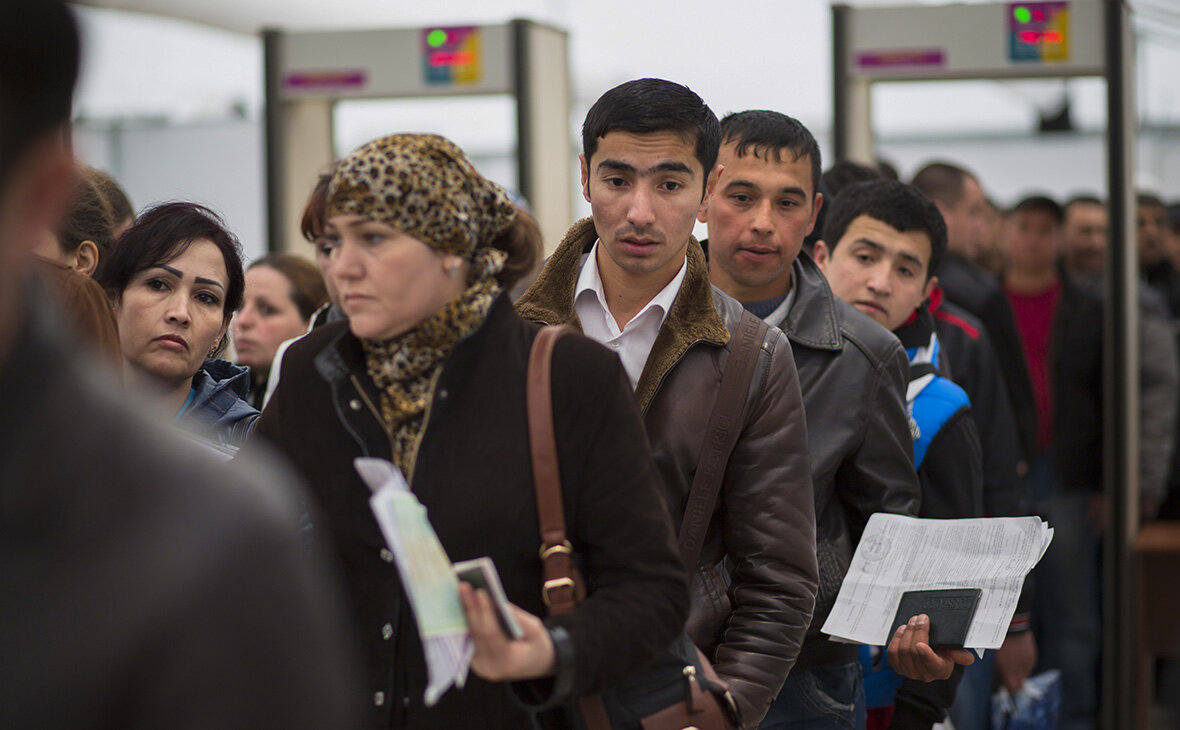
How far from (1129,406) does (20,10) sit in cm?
488

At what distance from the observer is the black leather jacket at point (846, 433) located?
2.64 meters

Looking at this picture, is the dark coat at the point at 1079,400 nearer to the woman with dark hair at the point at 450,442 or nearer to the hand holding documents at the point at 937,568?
the hand holding documents at the point at 937,568

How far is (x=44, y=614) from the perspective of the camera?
0.76 metres

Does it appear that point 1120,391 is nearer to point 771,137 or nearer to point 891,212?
point 891,212

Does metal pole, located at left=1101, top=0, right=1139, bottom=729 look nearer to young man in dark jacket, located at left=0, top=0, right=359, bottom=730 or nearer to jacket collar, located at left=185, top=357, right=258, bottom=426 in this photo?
jacket collar, located at left=185, top=357, right=258, bottom=426

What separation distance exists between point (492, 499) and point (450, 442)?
0.29ft

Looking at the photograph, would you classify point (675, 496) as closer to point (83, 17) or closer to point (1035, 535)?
point (1035, 535)

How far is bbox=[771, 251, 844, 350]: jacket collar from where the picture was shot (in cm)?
271

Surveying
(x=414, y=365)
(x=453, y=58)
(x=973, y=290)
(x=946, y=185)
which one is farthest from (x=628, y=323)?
(x=453, y=58)

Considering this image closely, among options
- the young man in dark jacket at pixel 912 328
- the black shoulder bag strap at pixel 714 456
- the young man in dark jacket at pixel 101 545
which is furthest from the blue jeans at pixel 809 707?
the young man in dark jacket at pixel 101 545

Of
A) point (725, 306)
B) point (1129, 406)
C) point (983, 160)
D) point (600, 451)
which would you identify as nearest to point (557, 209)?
point (1129, 406)

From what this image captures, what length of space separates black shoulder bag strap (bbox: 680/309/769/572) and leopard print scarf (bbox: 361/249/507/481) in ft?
1.93

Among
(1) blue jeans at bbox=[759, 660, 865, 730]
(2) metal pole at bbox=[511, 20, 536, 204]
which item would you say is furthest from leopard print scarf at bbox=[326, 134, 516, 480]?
(2) metal pole at bbox=[511, 20, 536, 204]

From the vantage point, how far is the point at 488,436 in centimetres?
171
